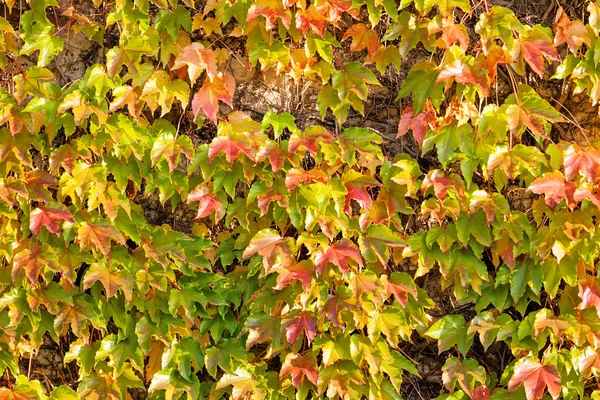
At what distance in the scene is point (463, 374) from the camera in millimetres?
2641

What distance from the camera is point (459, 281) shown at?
265 cm

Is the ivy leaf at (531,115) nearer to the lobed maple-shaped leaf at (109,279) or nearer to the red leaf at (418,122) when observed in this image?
the red leaf at (418,122)

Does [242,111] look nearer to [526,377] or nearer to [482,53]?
[482,53]

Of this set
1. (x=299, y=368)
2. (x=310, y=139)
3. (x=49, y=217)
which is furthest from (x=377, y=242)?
(x=49, y=217)

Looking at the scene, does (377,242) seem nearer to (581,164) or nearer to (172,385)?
(581,164)

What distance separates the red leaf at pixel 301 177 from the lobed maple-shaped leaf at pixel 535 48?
2.47 ft

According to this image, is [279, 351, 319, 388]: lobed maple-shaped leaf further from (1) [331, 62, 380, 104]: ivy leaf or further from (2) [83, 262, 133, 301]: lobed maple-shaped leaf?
(1) [331, 62, 380, 104]: ivy leaf

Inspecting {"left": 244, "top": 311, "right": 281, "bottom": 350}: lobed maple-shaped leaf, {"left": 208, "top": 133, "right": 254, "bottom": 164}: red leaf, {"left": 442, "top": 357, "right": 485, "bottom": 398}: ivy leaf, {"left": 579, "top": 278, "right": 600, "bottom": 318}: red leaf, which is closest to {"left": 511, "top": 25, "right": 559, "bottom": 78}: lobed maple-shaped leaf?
{"left": 579, "top": 278, "right": 600, "bottom": 318}: red leaf

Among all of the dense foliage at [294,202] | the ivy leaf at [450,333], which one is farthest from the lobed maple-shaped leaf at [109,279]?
the ivy leaf at [450,333]

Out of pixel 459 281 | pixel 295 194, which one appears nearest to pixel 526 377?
pixel 459 281

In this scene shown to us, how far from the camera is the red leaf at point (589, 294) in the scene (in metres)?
2.51

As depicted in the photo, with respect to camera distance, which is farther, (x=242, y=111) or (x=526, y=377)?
(x=242, y=111)

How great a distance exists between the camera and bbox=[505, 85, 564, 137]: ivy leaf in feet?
7.87

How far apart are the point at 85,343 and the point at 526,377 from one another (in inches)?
62.2
